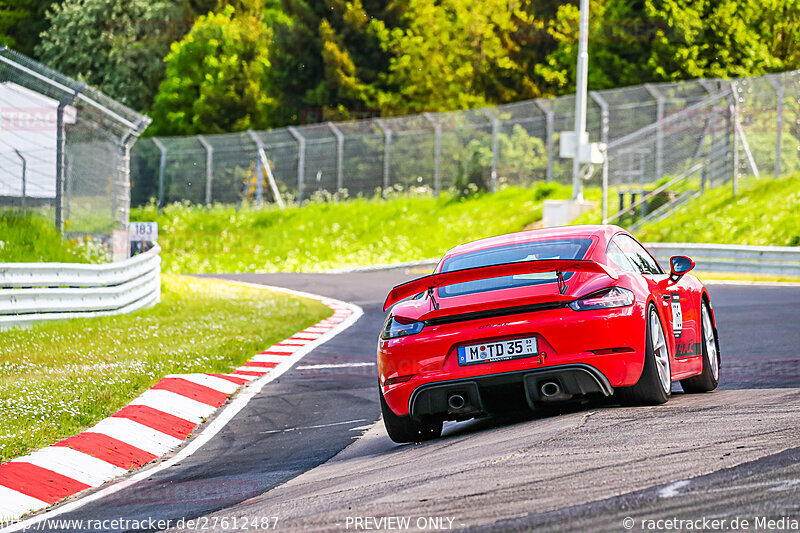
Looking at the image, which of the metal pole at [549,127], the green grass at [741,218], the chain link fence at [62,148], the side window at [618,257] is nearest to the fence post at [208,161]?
the metal pole at [549,127]

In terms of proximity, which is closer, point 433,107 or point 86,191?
point 86,191

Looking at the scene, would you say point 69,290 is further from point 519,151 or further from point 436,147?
point 436,147

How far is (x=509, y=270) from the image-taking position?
798 cm

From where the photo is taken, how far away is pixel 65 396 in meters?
10.1

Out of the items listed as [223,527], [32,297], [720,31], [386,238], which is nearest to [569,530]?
[223,527]

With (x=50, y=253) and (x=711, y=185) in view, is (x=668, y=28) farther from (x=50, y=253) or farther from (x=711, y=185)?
(x=50, y=253)

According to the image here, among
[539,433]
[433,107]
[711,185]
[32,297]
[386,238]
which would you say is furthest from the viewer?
[433,107]

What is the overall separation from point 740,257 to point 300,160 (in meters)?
21.6

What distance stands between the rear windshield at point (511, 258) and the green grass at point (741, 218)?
21529mm

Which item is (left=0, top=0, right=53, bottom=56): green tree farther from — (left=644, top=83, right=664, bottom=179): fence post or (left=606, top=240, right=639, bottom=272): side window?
(left=606, top=240, right=639, bottom=272): side window

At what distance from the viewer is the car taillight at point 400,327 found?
797 centimetres

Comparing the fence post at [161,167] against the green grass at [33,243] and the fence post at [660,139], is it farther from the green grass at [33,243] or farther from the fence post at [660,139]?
the green grass at [33,243]

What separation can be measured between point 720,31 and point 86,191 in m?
32.0

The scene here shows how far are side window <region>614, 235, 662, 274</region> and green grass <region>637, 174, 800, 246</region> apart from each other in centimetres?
2056
